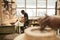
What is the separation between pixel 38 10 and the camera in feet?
16.6

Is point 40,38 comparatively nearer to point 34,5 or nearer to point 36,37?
point 36,37

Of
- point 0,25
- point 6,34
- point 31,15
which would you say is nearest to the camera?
point 6,34

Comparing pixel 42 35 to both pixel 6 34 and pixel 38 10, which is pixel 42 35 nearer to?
pixel 6 34

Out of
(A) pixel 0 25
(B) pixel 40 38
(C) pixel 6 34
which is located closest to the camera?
(B) pixel 40 38

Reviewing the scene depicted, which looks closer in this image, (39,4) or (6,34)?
(6,34)

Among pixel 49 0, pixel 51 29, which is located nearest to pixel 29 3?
pixel 49 0

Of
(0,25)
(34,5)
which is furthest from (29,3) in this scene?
(0,25)

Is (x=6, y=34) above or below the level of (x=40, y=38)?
below

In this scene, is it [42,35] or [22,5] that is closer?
[42,35]

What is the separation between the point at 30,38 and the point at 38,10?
14.4 feet

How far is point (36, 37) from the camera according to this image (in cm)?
70

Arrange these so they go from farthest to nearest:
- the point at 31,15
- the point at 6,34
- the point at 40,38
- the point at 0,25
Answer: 1. the point at 31,15
2. the point at 0,25
3. the point at 6,34
4. the point at 40,38

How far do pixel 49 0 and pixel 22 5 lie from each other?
93 cm

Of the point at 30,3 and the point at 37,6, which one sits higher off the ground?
the point at 30,3
